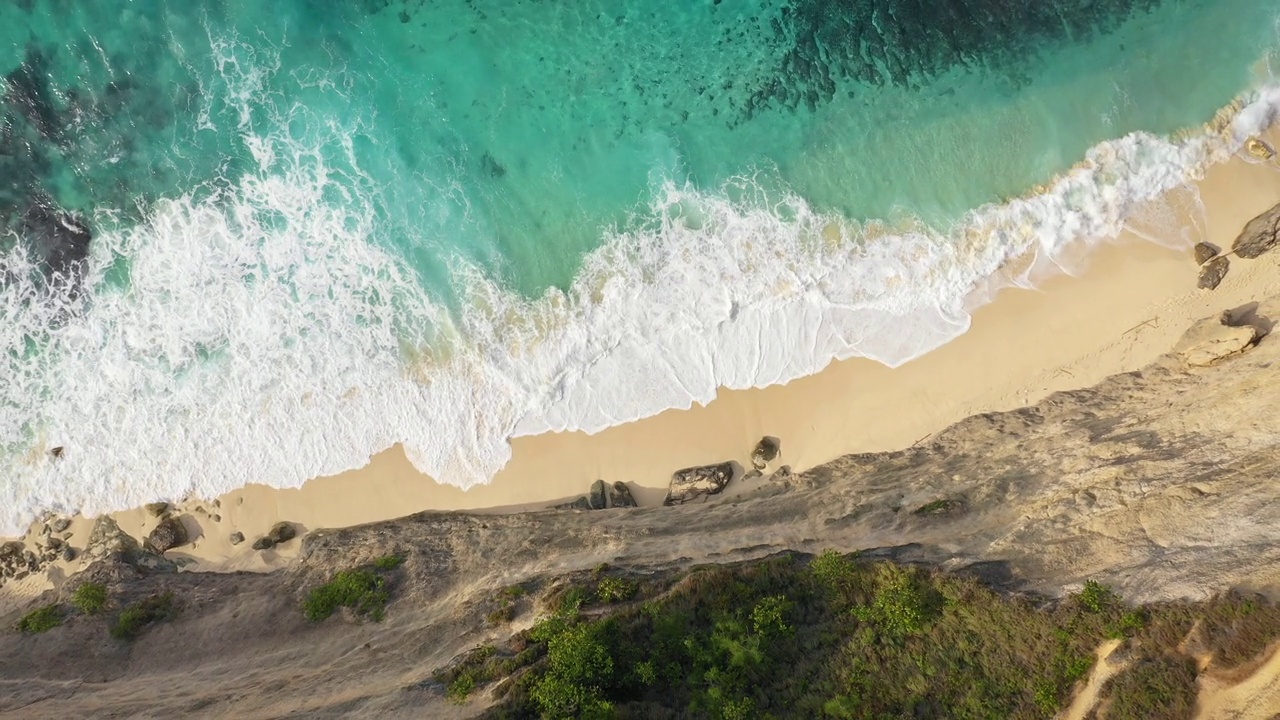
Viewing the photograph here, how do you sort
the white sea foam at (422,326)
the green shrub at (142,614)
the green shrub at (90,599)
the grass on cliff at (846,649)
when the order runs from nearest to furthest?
the grass on cliff at (846,649) < the green shrub at (142,614) < the green shrub at (90,599) < the white sea foam at (422,326)

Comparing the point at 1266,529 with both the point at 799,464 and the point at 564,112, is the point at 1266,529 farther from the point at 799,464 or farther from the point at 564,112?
the point at 564,112

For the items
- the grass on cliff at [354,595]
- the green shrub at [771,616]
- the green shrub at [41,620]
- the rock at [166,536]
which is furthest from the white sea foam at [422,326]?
the green shrub at [771,616]

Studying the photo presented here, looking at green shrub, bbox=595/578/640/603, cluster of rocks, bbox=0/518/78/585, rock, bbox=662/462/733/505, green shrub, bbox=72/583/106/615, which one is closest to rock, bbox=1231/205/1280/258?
rock, bbox=662/462/733/505

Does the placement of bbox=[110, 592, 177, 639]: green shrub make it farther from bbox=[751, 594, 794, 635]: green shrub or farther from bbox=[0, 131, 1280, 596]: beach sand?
bbox=[751, 594, 794, 635]: green shrub

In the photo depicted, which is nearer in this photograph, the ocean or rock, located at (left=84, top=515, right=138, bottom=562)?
rock, located at (left=84, top=515, right=138, bottom=562)

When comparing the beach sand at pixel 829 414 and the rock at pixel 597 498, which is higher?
the beach sand at pixel 829 414

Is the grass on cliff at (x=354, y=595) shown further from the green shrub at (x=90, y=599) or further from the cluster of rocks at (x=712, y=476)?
the cluster of rocks at (x=712, y=476)

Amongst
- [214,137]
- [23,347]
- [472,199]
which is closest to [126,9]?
[214,137]

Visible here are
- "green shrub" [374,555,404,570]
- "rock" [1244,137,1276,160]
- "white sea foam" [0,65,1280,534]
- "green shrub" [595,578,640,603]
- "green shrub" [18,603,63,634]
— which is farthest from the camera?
"rock" [1244,137,1276,160]

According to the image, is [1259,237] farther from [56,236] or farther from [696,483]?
→ [56,236]
